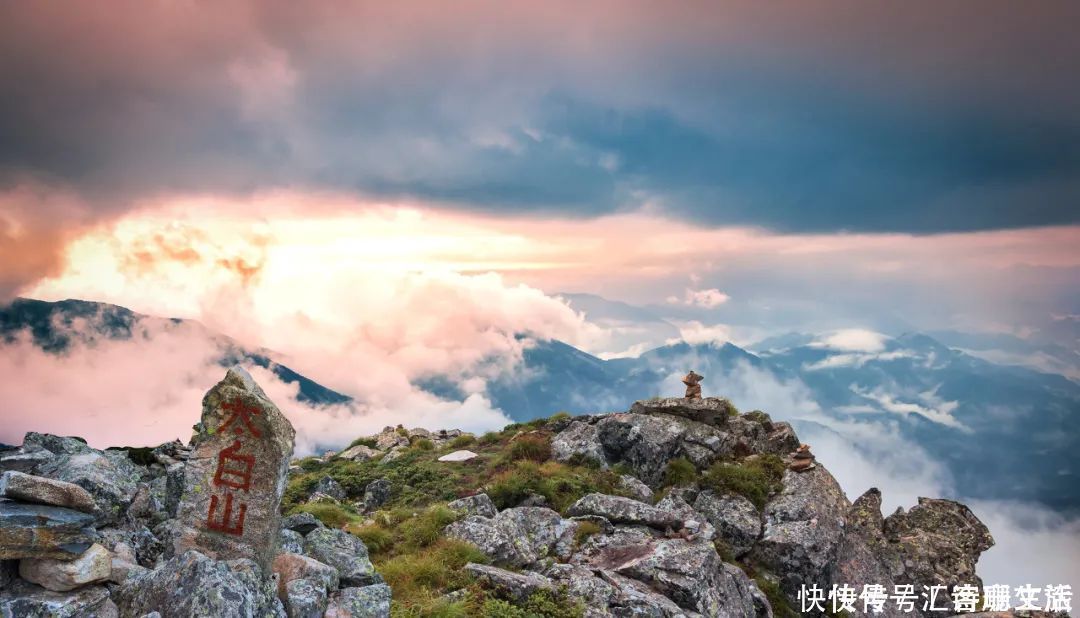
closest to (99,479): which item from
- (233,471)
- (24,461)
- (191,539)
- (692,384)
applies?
(191,539)

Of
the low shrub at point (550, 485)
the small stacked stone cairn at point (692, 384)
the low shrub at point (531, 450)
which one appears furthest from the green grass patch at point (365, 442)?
the small stacked stone cairn at point (692, 384)

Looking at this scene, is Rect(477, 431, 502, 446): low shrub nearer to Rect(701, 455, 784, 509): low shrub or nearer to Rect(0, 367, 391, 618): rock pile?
Rect(701, 455, 784, 509): low shrub

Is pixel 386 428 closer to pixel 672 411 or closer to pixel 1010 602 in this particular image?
pixel 672 411

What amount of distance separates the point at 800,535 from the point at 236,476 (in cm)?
2253

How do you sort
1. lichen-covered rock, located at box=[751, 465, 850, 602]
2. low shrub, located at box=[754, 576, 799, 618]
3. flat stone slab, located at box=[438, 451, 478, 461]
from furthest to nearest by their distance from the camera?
flat stone slab, located at box=[438, 451, 478, 461]
lichen-covered rock, located at box=[751, 465, 850, 602]
low shrub, located at box=[754, 576, 799, 618]

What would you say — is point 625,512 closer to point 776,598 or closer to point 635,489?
point 635,489

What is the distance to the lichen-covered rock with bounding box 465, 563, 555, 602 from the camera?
15.4 m

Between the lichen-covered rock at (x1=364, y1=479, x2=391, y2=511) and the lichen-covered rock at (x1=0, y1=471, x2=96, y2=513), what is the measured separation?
17.0m

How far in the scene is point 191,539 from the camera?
14.3m

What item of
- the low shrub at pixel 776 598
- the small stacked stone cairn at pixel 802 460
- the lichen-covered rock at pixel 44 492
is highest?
the small stacked stone cairn at pixel 802 460

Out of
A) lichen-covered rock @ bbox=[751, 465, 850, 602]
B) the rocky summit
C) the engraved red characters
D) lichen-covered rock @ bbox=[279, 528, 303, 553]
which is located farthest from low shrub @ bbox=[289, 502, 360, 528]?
lichen-covered rock @ bbox=[751, 465, 850, 602]

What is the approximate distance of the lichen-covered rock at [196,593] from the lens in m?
11.1

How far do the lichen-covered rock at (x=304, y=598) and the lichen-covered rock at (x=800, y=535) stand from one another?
1930 centimetres

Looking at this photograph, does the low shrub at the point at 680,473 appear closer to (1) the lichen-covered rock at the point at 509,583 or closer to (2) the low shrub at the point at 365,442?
(1) the lichen-covered rock at the point at 509,583
